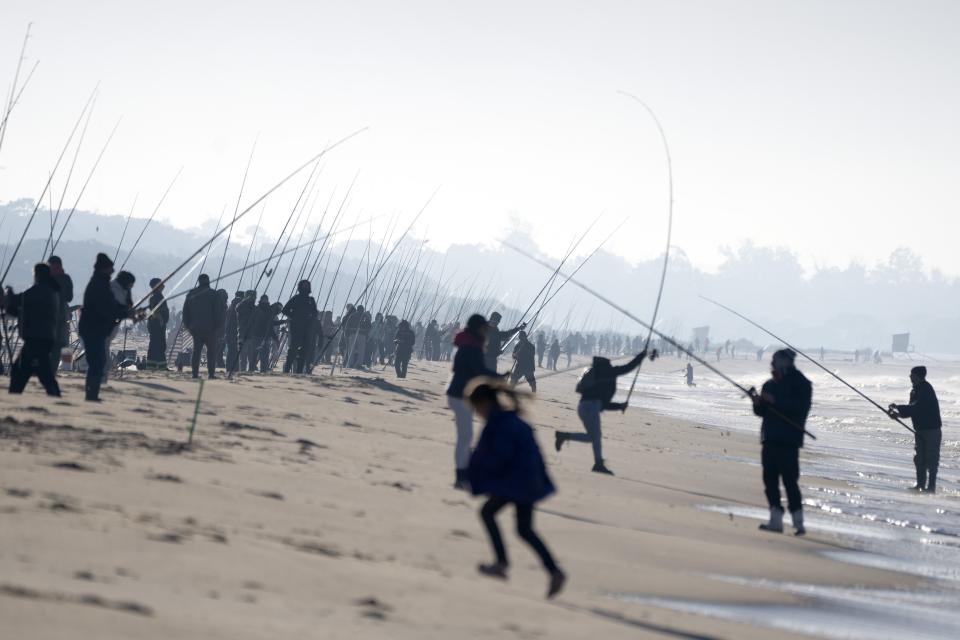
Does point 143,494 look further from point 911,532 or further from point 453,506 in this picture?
point 911,532

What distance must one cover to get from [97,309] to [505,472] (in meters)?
6.44

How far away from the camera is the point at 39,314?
10.7 meters

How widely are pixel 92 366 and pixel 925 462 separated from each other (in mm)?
8387

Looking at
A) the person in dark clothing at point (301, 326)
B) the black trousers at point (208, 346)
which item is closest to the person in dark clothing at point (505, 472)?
the black trousers at point (208, 346)

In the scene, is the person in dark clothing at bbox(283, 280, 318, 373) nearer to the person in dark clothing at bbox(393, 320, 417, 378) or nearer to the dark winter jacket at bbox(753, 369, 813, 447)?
the person in dark clothing at bbox(393, 320, 417, 378)

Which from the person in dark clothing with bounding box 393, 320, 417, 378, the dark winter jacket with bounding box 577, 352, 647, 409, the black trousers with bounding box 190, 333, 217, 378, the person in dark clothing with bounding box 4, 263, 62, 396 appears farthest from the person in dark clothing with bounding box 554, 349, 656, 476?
the person in dark clothing with bounding box 393, 320, 417, 378

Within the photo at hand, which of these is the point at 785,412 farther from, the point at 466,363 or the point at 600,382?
the point at 600,382

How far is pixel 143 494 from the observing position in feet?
20.1

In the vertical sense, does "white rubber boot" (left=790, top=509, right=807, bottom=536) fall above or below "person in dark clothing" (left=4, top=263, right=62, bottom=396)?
below

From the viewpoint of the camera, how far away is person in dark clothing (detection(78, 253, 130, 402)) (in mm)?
10711

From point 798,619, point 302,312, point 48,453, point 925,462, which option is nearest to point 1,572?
point 48,453

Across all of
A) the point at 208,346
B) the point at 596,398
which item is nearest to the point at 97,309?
the point at 596,398

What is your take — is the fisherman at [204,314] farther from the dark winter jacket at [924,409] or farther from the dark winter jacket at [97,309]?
the dark winter jacket at [924,409]

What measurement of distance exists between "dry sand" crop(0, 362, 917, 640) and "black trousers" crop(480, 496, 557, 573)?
6.2 inches
